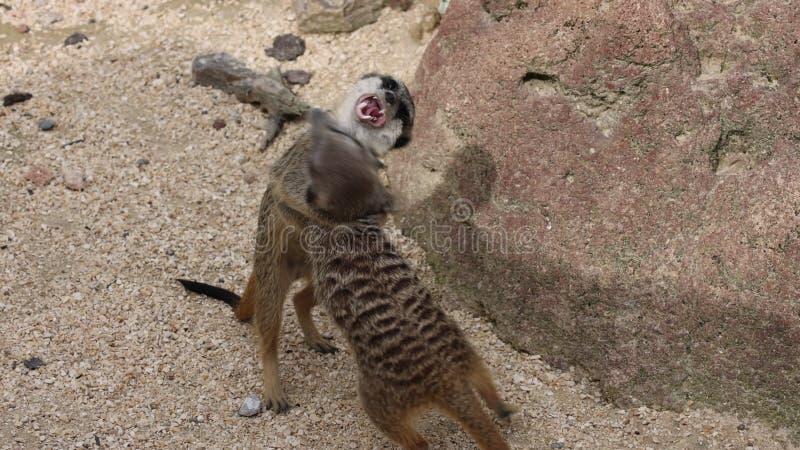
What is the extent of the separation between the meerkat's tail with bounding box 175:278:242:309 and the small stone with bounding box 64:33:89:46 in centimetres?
192

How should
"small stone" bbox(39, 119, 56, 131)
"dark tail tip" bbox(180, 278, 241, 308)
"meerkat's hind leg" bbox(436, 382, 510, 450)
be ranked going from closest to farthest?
"meerkat's hind leg" bbox(436, 382, 510, 450) < "dark tail tip" bbox(180, 278, 241, 308) < "small stone" bbox(39, 119, 56, 131)

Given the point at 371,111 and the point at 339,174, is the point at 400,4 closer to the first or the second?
the point at 371,111

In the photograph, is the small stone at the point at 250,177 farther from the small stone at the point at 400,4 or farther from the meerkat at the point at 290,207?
the small stone at the point at 400,4

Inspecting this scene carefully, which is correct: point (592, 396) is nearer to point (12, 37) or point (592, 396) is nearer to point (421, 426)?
point (421, 426)

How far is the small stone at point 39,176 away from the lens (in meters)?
3.70

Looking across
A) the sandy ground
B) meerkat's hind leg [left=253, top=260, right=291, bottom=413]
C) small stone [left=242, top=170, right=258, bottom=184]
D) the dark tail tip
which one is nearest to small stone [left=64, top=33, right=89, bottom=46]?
the sandy ground

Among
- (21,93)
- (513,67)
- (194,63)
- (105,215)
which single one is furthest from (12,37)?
(513,67)

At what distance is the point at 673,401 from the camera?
2.71 metres

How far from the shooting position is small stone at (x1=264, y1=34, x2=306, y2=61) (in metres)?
4.34

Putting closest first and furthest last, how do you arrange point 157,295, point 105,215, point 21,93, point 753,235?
point 753,235 → point 157,295 → point 105,215 → point 21,93

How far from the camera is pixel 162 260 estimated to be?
3420mm

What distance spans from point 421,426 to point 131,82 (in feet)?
8.10

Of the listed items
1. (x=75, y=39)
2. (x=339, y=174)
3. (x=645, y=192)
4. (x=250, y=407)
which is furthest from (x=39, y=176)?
(x=645, y=192)

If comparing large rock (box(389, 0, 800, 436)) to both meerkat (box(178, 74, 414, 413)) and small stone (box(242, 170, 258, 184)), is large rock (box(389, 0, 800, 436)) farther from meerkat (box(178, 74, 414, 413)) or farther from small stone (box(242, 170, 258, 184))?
small stone (box(242, 170, 258, 184))
